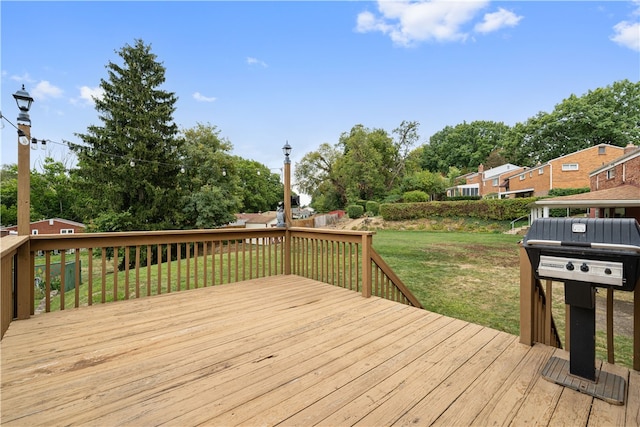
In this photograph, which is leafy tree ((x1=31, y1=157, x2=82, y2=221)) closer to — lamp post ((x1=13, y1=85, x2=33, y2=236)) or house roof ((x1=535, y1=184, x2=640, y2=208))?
lamp post ((x1=13, y1=85, x2=33, y2=236))

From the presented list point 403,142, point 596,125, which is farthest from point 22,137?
point 403,142

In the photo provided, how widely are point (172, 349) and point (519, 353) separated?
2383 millimetres

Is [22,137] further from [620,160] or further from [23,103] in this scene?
[620,160]

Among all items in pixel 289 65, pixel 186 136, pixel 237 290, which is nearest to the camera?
pixel 237 290

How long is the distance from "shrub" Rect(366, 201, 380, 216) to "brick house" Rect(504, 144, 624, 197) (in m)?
8.66

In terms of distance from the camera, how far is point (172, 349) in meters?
2.01

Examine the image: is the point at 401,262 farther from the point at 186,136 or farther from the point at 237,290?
the point at 186,136

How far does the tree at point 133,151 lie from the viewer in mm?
14703

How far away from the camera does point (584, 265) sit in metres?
1.38

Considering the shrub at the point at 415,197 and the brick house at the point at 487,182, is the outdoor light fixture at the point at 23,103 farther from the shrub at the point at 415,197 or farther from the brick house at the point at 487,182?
the brick house at the point at 487,182

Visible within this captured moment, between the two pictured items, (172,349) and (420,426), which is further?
(172,349)

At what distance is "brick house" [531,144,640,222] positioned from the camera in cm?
757

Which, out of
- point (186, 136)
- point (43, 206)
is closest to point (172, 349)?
point (186, 136)

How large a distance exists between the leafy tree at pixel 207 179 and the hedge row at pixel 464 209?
10.6 metres
